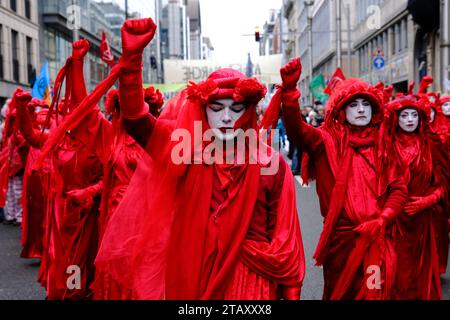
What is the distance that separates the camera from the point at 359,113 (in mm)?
4957

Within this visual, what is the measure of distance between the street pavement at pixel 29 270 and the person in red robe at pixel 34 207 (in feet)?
0.60

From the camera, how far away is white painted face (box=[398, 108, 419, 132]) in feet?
18.8

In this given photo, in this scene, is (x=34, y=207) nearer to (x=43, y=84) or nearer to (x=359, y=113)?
(x=43, y=84)

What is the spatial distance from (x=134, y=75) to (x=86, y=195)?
9.79 feet

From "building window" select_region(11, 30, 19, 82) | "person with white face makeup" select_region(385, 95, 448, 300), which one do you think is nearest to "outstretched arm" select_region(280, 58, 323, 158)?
"person with white face makeup" select_region(385, 95, 448, 300)

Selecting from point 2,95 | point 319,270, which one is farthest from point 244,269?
point 2,95

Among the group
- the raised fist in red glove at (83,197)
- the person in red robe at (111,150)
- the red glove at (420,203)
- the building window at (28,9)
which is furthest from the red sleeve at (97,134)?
the building window at (28,9)

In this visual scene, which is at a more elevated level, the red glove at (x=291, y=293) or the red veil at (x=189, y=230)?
the red veil at (x=189, y=230)

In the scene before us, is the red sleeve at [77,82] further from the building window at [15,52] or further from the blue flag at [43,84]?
the building window at [15,52]

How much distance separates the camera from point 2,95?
97.9ft

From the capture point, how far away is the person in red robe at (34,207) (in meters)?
7.98

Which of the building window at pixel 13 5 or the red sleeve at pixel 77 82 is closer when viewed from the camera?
the red sleeve at pixel 77 82

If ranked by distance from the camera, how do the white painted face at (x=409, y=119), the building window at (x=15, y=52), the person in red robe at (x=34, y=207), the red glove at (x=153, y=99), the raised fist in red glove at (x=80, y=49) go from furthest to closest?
1. the building window at (x=15, y=52)
2. the person in red robe at (x=34, y=207)
3. the red glove at (x=153, y=99)
4. the white painted face at (x=409, y=119)
5. the raised fist in red glove at (x=80, y=49)

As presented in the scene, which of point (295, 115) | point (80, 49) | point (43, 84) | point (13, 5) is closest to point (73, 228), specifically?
point (80, 49)
